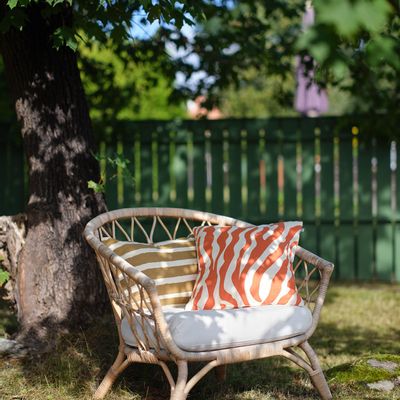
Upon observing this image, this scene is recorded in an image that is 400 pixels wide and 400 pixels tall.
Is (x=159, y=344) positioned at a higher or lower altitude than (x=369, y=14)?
lower

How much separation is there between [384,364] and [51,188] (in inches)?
80.4

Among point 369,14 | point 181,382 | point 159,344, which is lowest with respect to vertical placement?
point 181,382

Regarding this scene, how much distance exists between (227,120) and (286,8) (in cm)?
119

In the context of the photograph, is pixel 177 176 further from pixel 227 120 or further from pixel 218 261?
pixel 218 261

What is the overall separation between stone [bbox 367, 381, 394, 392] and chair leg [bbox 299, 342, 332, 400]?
1.24 feet

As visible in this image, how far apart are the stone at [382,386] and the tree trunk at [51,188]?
61.7 inches

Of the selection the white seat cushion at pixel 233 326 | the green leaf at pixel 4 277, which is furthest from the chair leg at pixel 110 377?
the green leaf at pixel 4 277

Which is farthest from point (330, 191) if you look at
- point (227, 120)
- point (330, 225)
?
point (227, 120)

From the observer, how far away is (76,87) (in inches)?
159

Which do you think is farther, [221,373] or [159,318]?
[221,373]

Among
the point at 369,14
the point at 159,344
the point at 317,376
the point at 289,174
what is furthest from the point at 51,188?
the point at 289,174

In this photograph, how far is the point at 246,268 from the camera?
10.5 ft

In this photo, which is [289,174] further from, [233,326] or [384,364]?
[233,326]

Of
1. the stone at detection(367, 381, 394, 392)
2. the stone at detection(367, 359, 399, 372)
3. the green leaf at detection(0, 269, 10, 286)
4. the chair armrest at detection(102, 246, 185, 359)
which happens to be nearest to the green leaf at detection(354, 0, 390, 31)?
the chair armrest at detection(102, 246, 185, 359)
